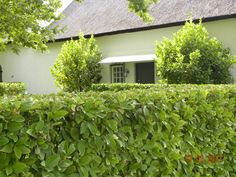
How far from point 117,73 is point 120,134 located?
48.8 ft

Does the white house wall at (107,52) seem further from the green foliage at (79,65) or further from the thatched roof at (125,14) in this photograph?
the green foliage at (79,65)

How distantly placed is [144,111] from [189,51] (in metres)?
9.57

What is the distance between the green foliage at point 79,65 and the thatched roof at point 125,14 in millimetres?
1017

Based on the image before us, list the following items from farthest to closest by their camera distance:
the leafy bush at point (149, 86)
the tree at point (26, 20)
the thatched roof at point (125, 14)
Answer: the thatched roof at point (125, 14), the tree at point (26, 20), the leafy bush at point (149, 86)

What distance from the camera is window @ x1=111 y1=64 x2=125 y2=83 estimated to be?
17828mm

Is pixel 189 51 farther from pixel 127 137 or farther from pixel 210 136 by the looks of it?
pixel 127 137

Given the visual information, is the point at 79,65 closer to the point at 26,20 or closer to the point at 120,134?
the point at 26,20

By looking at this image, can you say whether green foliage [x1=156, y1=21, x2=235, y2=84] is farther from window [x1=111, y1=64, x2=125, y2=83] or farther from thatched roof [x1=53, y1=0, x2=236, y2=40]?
window [x1=111, y1=64, x2=125, y2=83]

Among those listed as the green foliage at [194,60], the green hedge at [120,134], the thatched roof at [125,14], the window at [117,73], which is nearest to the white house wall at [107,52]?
the window at [117,73]

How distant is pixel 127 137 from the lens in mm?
3361

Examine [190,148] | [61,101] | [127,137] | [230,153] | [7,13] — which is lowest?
[230,153]

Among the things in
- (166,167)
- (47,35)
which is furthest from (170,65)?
(166,167)

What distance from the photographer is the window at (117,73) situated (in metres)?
17.8

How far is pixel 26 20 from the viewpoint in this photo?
11688 millimetres
